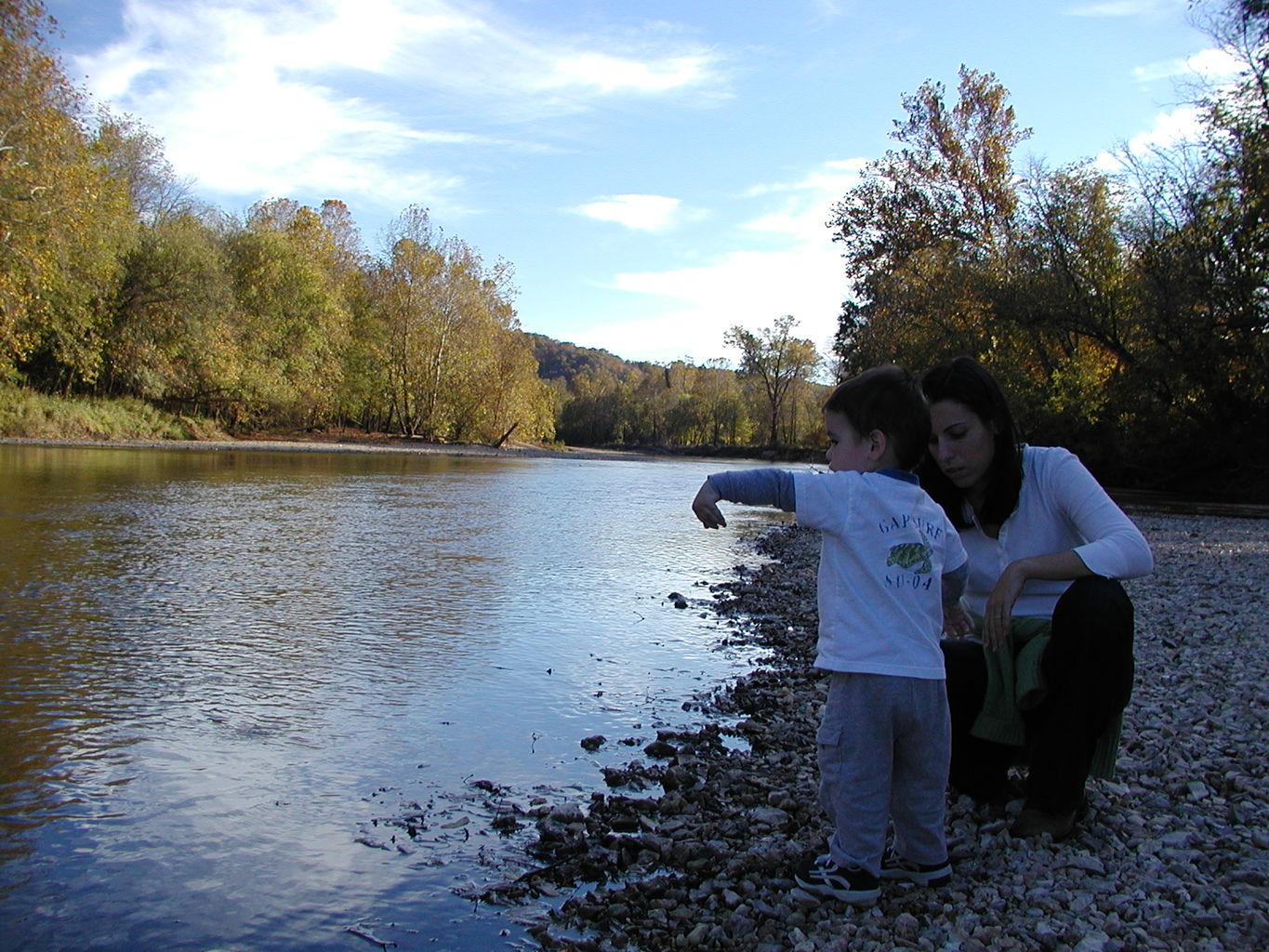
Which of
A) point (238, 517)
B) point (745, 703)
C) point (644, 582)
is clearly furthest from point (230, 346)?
point (745, 703)

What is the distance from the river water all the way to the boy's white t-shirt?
130cm

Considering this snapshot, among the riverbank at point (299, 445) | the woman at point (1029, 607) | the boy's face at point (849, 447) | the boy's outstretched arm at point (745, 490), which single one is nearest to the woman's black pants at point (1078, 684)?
the woman at point (1029, 607)

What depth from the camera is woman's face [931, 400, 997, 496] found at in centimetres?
331

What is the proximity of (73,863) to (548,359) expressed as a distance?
170911 mm

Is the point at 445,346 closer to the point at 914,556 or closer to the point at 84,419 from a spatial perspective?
the point at 84,419

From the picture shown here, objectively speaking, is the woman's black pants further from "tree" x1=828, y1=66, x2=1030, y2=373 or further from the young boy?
"tree" x1=828, y1=66, x2=1030, y2=373

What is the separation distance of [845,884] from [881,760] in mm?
372

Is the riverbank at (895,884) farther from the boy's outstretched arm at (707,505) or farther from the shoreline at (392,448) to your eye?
the shoreline at (392,448)

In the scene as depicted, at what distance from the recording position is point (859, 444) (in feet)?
9.40

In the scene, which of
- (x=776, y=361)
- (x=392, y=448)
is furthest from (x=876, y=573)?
(x=776, y=361)

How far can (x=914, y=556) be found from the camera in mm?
2721

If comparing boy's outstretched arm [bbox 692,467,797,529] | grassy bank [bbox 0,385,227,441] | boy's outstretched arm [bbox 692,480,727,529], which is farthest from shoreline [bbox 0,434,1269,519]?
boy's outstretched arm [bbox 692,480,727,529]

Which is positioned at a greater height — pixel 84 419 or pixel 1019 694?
pixel 84 419

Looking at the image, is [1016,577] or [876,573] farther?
[1016,577]
